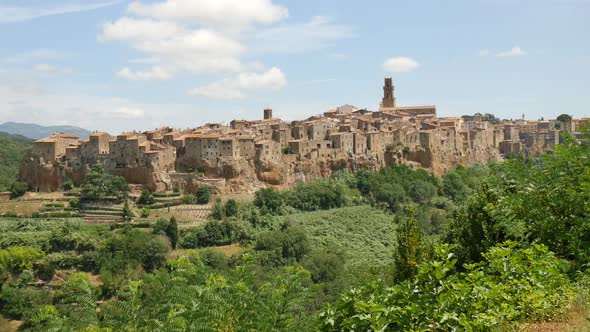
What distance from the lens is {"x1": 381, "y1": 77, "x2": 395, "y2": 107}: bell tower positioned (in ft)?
227

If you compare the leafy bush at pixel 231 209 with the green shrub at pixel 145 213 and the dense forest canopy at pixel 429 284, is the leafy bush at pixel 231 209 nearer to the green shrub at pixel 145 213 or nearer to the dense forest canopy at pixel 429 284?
the green shrub at pixel 145 213

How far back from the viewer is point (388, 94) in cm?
6962

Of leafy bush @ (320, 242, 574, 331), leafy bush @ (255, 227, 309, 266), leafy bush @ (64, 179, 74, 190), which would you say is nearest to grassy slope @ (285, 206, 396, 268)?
leafy bush @ (255, 227, 309, 266)

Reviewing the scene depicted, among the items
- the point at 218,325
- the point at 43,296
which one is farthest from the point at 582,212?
the point at 43,296

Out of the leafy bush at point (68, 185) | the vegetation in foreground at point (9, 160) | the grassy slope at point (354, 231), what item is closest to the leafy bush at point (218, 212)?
the grassy slope at point (354, 231)

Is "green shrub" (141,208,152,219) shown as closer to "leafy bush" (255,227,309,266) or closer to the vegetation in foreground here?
"leafy bush" (255,227,309,266)

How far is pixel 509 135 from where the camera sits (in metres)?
68.5

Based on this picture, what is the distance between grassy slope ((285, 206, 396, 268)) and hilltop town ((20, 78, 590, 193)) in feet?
17.6

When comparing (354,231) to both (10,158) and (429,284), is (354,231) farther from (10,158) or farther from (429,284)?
(10,158)

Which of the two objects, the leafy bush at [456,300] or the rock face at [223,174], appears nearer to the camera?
the leafy bush at [456,300]

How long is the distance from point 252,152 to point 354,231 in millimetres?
10085

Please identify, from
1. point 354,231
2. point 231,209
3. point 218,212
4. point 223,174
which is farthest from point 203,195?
point 354,231

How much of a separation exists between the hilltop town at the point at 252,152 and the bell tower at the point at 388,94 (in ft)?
30.5

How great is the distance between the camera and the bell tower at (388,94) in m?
69.3
